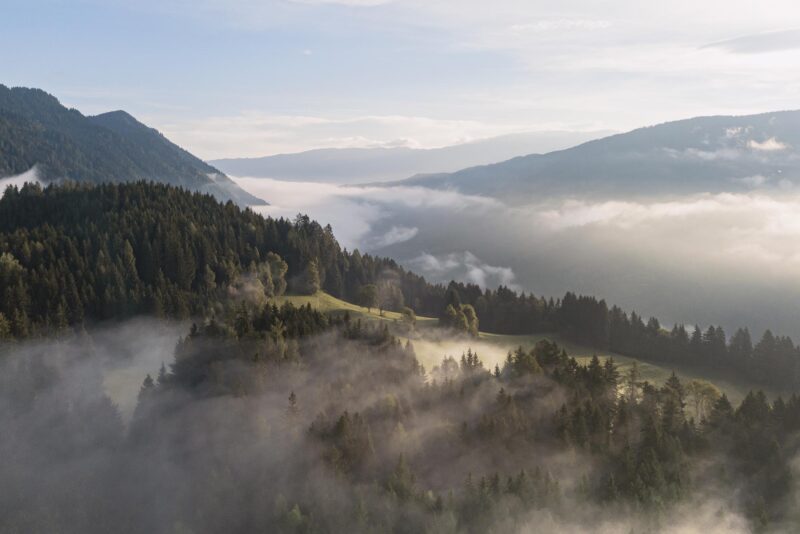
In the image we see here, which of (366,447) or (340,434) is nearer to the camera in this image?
(366,447)

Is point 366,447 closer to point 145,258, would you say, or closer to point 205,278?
point 205,278

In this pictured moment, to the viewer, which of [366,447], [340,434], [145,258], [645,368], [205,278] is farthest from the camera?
[145,258]

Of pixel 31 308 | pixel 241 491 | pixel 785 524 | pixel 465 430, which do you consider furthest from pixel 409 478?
pixel 31 308

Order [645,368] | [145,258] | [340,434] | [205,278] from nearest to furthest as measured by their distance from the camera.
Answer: [340,434] → [645,368] → [205,278] → [145,258]

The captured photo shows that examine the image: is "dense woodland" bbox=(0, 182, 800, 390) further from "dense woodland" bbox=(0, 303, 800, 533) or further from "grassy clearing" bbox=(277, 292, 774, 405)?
"dense woodland" bbox=(0, 303, 800, 533)

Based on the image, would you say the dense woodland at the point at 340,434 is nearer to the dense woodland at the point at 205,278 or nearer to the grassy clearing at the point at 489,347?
the dense woodland at the point at 205,278

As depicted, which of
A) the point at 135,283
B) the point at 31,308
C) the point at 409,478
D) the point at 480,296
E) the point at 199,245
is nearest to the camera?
the point at 409,478

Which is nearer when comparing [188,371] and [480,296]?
[188,371]

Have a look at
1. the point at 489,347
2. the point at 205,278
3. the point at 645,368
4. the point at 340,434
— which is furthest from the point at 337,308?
the point at 645,368

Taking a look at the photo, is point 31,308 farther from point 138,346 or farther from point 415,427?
point 415,427
